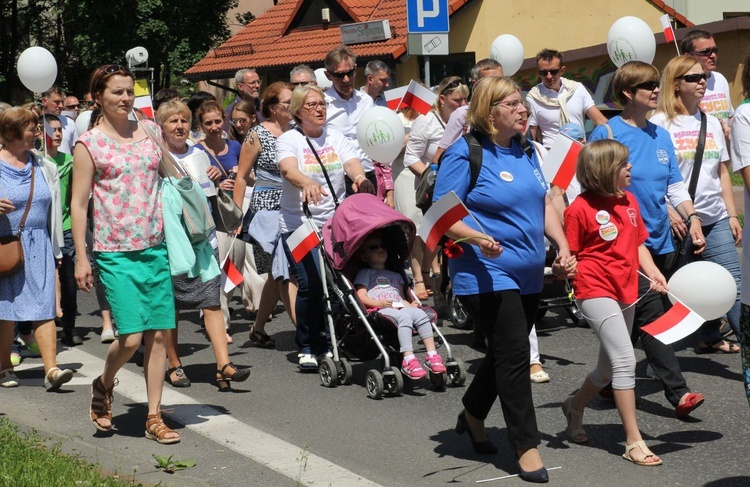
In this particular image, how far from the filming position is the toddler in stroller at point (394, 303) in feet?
25.7

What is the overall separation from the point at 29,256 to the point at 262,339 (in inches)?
84.0

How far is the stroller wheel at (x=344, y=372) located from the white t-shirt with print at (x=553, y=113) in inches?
163

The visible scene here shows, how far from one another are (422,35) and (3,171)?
5119mm

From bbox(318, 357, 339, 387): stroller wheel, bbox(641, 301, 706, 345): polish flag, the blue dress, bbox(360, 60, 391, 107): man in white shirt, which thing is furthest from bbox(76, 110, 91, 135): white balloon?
bbox(641, 301, 706, 345): polish flag

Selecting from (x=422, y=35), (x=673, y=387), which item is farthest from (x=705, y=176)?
(x=422, y=35)

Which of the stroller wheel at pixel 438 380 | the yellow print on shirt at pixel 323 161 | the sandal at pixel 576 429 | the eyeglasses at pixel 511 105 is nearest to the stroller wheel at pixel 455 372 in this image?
the stroller wheel at pixel 438 380

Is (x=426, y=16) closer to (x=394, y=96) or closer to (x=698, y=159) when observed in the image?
(x=394, y=96)

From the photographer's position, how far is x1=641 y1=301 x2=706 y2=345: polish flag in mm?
5668

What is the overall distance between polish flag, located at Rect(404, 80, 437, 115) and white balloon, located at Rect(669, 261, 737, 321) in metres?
5.58

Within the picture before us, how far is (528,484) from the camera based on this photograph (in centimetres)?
575

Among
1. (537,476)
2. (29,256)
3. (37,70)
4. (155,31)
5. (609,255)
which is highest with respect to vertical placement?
(155,31)

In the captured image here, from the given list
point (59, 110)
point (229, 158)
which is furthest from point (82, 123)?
point (229, 158)

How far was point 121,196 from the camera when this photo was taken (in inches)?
266

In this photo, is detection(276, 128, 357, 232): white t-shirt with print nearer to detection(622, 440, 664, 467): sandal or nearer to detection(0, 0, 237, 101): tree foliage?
detection(622, 440, 664, 467): sandal
